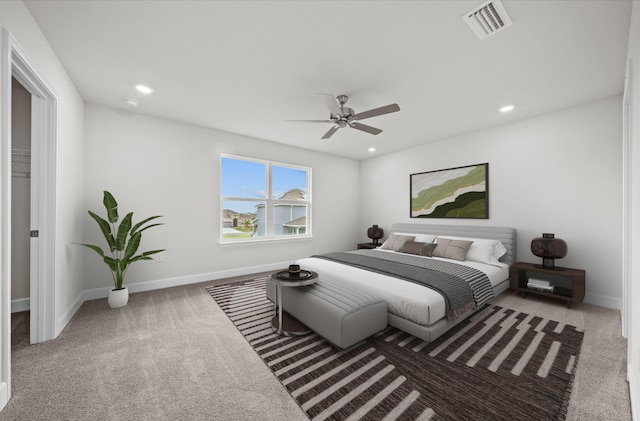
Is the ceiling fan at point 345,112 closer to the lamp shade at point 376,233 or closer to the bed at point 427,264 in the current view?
the bed at point 427,264

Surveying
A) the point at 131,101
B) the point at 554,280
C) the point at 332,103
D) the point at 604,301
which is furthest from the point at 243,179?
the point at 604,301

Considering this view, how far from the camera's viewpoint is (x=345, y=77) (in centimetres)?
259

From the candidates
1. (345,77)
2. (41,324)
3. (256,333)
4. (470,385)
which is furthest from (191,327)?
(345,77)

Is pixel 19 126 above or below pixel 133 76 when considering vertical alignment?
below

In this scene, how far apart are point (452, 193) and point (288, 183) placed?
3.25 meters

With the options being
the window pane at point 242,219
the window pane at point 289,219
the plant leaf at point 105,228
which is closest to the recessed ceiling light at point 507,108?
the window pane at point 289,219

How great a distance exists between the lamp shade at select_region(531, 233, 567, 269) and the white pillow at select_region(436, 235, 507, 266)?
40 cm

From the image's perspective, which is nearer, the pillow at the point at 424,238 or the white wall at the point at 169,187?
the white wall at the point at 169,187

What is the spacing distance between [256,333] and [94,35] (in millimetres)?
2979

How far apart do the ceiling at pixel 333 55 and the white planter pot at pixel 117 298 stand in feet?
8.05

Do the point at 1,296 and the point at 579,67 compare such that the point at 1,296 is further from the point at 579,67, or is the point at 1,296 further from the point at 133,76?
the point at 579,67

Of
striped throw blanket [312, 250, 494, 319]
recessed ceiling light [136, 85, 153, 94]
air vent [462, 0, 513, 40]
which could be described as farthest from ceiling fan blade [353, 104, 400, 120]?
recessed ceiling light [136, 85, 153, 94]

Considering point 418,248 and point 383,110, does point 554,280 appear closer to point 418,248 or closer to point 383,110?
point 418,248

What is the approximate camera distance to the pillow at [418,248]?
398cm
